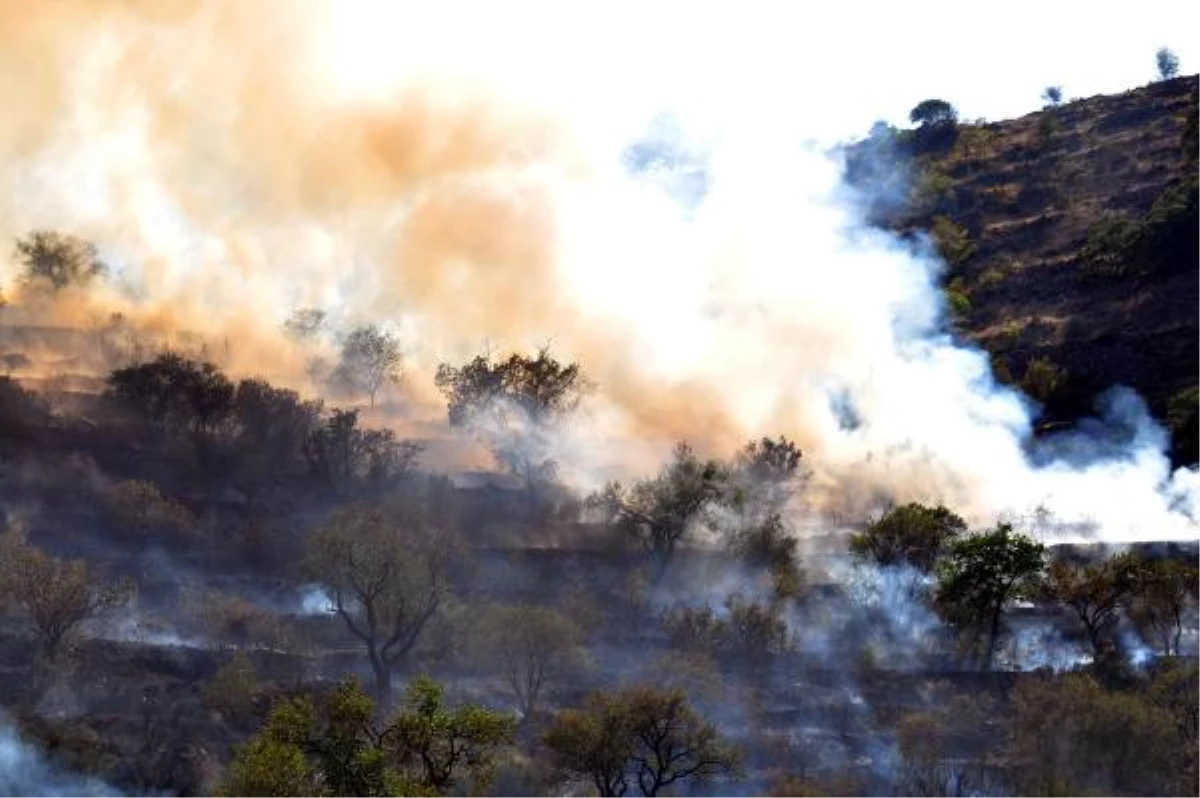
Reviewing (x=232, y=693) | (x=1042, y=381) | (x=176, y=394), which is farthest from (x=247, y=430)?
(x=1042, y=381)

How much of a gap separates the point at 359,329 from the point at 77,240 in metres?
27.8

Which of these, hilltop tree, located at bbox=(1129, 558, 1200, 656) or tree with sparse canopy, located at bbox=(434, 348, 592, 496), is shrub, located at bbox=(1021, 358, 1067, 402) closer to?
hilltop tree, located at bbox=(1129, 558, 1200, 656)

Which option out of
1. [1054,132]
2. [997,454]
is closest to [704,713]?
[997,454]

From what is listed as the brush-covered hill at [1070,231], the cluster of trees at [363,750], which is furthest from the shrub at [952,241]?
the cluster of trees at [363,750]

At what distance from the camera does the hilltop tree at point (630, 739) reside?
141ft

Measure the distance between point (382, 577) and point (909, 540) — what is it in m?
29.8

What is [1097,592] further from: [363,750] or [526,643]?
[363,750]

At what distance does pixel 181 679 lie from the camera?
174ft

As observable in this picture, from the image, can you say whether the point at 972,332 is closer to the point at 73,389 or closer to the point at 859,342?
the point at 859,342

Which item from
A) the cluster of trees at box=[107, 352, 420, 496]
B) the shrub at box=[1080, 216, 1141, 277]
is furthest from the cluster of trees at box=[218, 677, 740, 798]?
the shrub at box=[1080, 216, 1141, 277]

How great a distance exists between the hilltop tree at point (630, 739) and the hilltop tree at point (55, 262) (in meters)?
72.1

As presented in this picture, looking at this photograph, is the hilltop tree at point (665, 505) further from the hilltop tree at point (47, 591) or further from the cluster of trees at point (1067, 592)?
the hilltop tree at point (47, 591)

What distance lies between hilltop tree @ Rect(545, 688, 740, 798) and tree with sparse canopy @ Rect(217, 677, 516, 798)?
8.22 metres

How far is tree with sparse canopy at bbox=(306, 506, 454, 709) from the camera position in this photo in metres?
53.2
